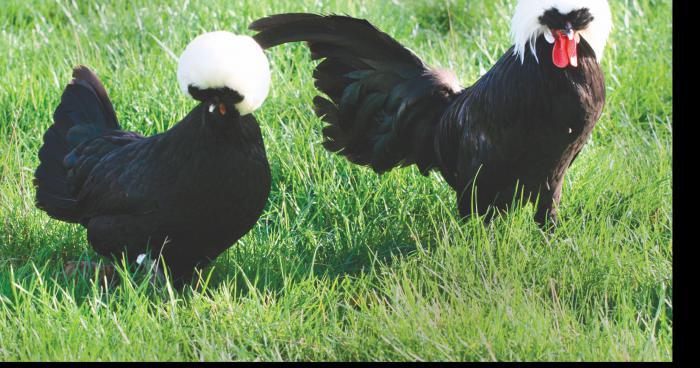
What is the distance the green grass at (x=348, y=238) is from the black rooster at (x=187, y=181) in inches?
8.3

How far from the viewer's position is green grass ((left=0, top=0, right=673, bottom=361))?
3.42 metres

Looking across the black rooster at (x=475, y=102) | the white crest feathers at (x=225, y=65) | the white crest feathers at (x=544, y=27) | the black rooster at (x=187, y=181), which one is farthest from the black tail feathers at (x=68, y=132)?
the white crest feathers at (x=544, y=27)

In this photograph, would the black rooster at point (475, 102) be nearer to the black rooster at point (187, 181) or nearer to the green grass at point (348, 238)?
the green grass at point (348, 238)

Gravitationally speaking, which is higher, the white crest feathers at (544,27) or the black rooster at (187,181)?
the white crest feathers at (544,27)

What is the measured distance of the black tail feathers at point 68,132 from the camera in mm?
4375

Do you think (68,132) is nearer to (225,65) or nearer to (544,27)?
(225,65)

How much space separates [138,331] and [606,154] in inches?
111

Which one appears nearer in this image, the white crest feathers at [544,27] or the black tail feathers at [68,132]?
the white crest feathers at [544,27]

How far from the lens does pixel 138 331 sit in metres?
3.48

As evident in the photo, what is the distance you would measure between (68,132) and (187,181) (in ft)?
3.47

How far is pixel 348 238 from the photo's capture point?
447cm

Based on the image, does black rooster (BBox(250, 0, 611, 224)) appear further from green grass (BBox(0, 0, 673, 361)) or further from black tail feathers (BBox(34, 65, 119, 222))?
black tail feathers (BBox(34, 65, 119, 222))

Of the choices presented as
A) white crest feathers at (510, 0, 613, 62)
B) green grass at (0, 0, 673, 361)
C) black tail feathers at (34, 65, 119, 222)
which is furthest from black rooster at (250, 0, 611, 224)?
black tail feathers at (34, 65, 119, 222)

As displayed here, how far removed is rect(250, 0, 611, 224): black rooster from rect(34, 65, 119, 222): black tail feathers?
0.86m
